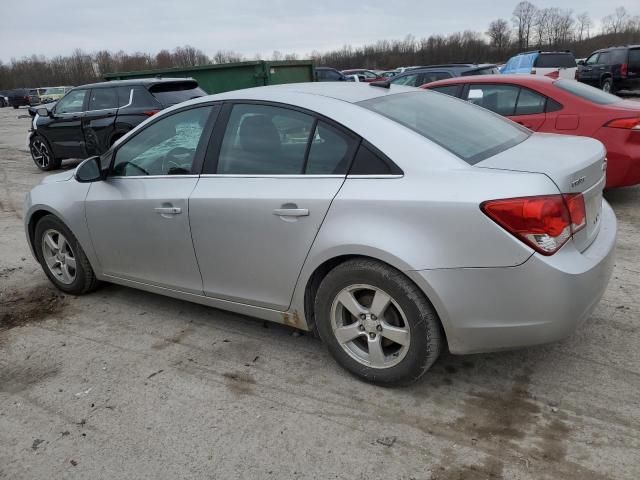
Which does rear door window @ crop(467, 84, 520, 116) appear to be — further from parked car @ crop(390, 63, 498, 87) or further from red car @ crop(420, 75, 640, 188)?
parked car @ crop(390, 63, 498, 87)

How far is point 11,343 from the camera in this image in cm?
378

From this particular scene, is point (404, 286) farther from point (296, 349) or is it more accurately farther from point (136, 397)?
point (136, 397)

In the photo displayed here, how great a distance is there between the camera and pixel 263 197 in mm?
3043

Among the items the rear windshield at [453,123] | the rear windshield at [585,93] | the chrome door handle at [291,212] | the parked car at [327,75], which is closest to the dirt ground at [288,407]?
the chrome door handle at [291,212]

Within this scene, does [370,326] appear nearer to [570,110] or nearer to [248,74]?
[570,110]

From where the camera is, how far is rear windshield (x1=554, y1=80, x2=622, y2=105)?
6.11m

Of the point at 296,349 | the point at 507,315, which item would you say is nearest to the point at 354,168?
the point at 507,315

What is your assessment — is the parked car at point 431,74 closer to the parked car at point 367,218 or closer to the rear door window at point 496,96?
the rear door window at point 496,96

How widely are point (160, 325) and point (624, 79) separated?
19.7 meters

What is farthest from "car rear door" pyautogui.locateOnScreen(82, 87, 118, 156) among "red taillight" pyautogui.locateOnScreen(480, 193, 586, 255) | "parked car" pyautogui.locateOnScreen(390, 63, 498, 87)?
"red taillight" pyautogui.locateOnScreen(480, 193, 586, 255)

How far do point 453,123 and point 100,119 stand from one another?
871cm

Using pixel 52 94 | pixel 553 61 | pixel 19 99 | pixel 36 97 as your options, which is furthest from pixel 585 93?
pixel 19 99

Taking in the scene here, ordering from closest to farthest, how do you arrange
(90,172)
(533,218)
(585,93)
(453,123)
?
(533,218) → (453,123) → (90,172) → (585,93)

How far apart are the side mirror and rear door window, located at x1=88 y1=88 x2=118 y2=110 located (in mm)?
6664
